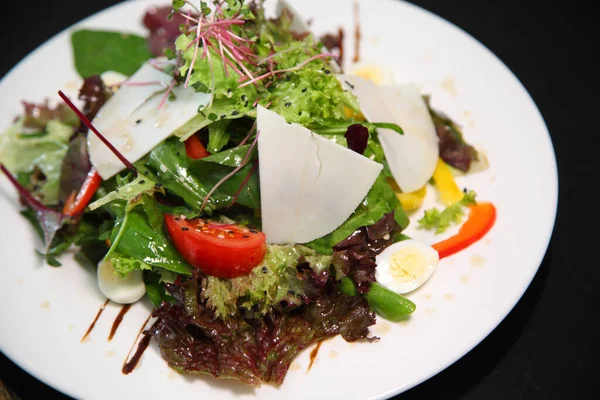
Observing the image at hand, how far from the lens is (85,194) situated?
311 centimetres

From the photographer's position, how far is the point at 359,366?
249 cm

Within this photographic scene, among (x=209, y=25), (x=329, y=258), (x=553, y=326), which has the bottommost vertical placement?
(x=553, y=326)

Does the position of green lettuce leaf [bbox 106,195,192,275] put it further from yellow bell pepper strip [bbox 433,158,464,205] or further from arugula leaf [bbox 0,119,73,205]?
yellow bell pepper strip [bbox 433,158,464,205]

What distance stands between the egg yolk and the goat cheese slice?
0.34 metres

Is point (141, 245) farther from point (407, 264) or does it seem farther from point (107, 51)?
point (107, 51)

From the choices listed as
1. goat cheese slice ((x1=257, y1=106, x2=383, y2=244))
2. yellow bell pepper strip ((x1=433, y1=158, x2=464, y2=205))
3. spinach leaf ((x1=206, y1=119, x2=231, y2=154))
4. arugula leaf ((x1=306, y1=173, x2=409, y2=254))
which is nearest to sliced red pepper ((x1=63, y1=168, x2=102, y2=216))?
spinach leaf ((x1=206, y1=119, x2=231, y2=154))

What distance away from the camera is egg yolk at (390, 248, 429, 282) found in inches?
110

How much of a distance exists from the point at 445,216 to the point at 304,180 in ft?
2.80

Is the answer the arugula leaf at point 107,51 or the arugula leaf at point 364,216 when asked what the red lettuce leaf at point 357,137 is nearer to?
the arugula leaf at point 364,216

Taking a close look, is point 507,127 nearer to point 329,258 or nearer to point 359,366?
point 329,258

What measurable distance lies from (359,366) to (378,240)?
69 centimetres

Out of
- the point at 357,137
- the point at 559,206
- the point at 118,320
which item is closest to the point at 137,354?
the point at 118,320

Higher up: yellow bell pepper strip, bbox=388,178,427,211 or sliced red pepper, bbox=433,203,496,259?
yellow bell pepper strip, bbox=388,178,427,211

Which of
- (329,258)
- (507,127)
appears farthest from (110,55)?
(507,127)
